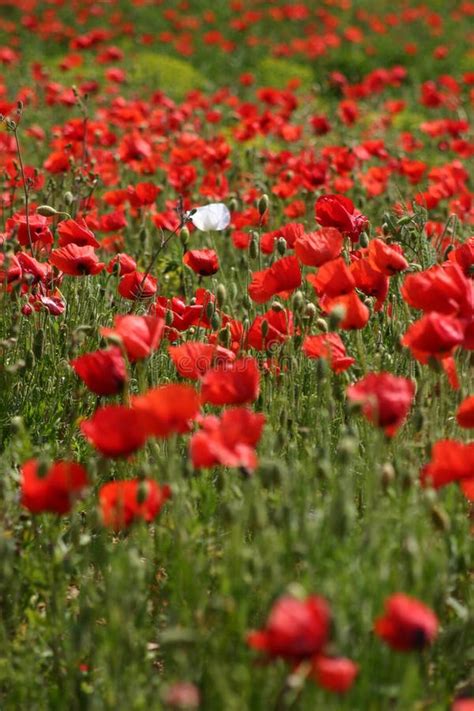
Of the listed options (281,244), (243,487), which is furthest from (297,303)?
(243,487)

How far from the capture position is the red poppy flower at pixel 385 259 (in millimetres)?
3068

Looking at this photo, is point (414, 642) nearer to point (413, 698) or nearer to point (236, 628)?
point (413, 698)

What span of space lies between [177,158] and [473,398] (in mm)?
3802

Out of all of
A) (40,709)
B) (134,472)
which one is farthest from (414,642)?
(134,472)

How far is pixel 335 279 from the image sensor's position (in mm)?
2789

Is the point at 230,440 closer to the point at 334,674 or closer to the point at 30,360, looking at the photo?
the point at 334,674

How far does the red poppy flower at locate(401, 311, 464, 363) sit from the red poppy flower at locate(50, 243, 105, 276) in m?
1.27

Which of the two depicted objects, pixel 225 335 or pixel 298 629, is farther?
pixel 225 335

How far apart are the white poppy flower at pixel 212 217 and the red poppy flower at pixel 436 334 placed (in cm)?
164

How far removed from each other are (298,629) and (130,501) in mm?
676

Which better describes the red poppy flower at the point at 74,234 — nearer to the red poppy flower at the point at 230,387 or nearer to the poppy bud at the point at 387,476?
the red poppy flower at the point at 230,387

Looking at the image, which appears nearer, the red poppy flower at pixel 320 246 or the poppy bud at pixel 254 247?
the red poppy flower at pixel 320 246

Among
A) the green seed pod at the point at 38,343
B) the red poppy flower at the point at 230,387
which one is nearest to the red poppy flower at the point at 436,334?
the red poppy flower at the point at 230,387

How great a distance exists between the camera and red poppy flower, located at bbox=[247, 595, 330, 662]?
165 cm
